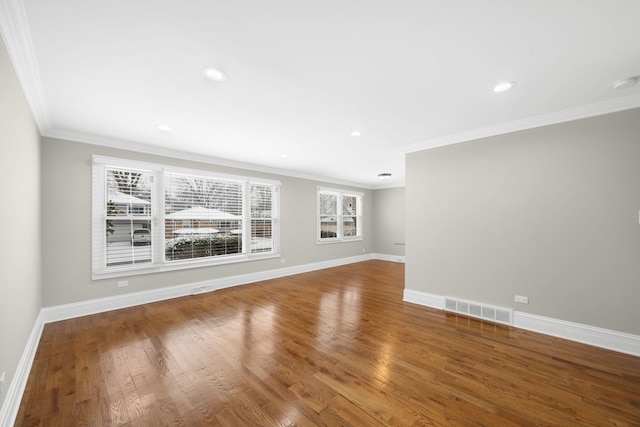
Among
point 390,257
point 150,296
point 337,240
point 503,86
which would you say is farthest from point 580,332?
point 150,296

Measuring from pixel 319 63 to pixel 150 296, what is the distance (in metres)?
4.42

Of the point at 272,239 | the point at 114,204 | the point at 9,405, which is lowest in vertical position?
the point at 9,405

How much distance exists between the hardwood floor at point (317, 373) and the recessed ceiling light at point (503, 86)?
2.64 metres

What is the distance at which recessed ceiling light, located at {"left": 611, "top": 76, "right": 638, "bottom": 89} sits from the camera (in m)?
2.19

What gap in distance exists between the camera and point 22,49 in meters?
1.74

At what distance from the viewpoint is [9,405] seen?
164 centimetres

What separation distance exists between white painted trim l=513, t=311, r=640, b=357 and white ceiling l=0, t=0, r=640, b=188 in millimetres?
2420

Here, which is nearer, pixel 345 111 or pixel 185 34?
pixel 185 34

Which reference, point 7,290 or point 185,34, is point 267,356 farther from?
point 185,34

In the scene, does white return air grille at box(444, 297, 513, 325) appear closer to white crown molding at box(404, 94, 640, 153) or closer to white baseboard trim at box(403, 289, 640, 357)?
white baseboard trim at box(403, 289, 640, 357)

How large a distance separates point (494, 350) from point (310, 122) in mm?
3352

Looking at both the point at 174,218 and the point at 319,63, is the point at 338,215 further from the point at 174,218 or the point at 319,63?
the point at 319,63

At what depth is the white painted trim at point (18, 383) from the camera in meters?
1.60

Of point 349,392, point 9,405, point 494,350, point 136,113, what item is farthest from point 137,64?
point 494,350
